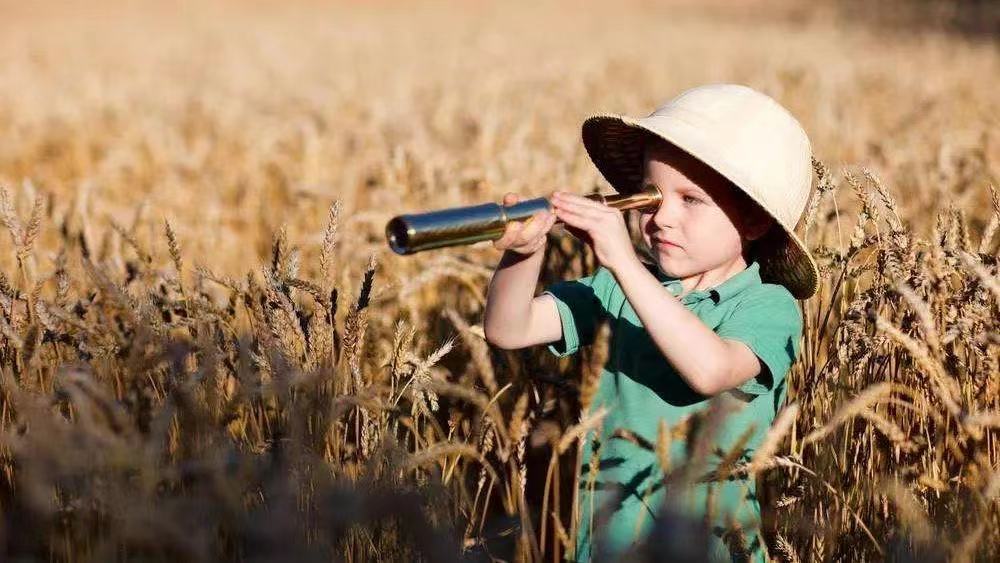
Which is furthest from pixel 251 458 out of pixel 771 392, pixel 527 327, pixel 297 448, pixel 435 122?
pixel 435 122

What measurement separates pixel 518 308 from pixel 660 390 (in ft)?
1.01

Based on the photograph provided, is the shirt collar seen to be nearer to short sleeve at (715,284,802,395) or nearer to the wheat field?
short sleeve at (715,284,802,395)

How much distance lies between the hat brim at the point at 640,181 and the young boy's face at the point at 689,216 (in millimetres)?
37

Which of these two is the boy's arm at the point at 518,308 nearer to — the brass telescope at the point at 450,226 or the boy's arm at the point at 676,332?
the boy's arm at the point at 676,332

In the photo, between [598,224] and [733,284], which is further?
[733,284]

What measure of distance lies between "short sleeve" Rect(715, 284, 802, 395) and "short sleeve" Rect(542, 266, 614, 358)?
30 centimetres

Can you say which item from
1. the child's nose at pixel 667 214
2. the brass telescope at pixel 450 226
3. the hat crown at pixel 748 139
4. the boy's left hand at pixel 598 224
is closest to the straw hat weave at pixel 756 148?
the hat crown at pixel 748 139

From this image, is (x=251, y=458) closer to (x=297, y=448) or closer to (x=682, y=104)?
(x=297, y=448)

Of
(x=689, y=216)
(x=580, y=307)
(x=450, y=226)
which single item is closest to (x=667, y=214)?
(x=689, y=216)

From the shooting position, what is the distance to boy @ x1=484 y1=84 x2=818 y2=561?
2.02 metres

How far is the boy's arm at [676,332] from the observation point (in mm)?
1837

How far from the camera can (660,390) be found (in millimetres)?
2145

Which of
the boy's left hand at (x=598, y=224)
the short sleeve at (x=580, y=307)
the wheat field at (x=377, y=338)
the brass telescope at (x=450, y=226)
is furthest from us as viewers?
the short sleeve at (x=580, y=307)

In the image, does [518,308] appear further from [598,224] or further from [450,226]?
[450,226]
